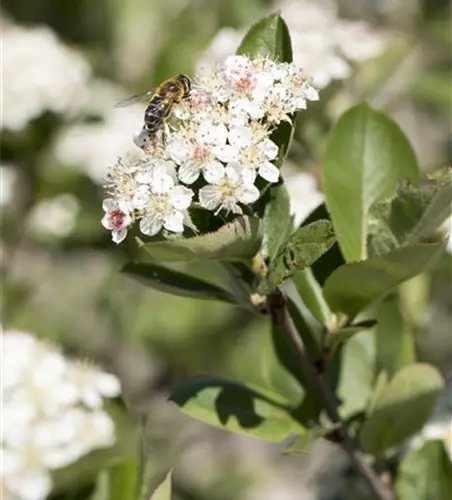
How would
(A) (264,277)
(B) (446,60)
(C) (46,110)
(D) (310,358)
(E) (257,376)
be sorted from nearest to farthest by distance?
1. (A) (264,277)
2. (D) (310,358)
3. (E) (257,376)
4. (C) (46,110)
5. (B) (446,60)

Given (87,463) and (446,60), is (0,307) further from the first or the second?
(446,60)

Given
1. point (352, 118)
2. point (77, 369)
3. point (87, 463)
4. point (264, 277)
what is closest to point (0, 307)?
point (77, 369)

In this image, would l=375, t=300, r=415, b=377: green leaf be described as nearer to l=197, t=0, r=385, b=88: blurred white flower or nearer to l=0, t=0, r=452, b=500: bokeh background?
l=0, t=0, r=452, b=500: bokeh background

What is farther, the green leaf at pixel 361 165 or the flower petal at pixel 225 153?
the green leaf at pixel 361 165

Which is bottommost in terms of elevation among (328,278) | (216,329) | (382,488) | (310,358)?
(216,329)

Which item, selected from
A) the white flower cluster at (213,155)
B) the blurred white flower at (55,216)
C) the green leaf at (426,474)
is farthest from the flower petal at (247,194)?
the blurred white flower at (55,216)

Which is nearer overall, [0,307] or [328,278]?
[328,278]

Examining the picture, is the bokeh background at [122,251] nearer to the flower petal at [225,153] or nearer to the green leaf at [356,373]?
the green leaf at [356,373]
